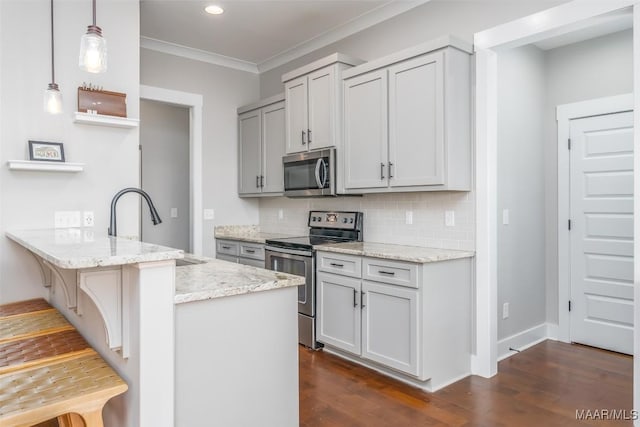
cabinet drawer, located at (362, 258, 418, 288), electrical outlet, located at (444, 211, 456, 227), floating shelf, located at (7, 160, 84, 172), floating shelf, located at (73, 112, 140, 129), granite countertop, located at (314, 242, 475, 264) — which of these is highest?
floating shelf, located at (73, 112, 140, 129)

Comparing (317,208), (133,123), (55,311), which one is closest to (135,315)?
(55,311)

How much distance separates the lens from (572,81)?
12.2 feet

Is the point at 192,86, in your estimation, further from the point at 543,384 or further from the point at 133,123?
the point at 543,384

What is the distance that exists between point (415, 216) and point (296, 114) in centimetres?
143

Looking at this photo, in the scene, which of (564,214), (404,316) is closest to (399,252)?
(404,316)

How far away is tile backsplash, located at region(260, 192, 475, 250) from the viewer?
3.05 m

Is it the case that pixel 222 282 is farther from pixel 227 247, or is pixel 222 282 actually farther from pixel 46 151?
pixel 227 247

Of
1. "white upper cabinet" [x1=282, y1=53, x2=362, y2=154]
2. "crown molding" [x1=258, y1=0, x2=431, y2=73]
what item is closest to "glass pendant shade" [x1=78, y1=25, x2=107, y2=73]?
"white upper cabinet" [x1=282, y1=53, x2=362, y2=154]

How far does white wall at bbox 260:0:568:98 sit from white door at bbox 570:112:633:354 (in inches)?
57.4

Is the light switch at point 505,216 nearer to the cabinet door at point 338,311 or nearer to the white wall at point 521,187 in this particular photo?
the white wall at point 521,187

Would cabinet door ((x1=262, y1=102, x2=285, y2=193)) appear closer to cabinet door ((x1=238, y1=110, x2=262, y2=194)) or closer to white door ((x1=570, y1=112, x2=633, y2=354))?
cabinet door ((x1=238, y1=110, x2=262, y2=194))

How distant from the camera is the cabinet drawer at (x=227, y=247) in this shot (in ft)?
14.6

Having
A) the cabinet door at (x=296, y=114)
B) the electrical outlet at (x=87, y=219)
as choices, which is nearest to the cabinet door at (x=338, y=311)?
the cabinet door at (x=296, y=114)

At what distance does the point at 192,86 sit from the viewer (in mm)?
4508
